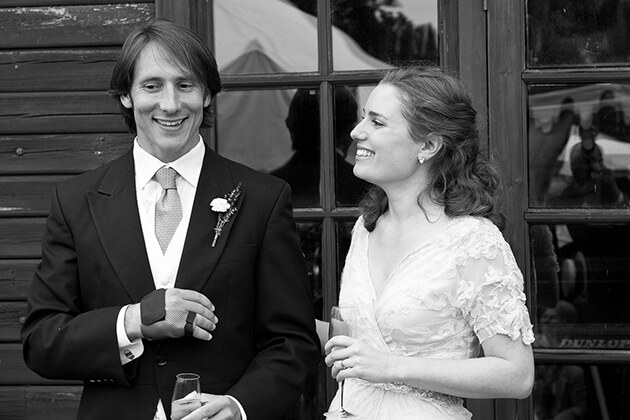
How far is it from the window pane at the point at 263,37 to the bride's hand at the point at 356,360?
5.38ft

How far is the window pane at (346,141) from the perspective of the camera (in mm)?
4195

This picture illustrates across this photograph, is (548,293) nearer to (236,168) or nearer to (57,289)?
(236,168)

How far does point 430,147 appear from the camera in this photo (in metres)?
3.17

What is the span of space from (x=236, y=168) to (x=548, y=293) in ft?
4.62

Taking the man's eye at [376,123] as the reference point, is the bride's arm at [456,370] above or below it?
below

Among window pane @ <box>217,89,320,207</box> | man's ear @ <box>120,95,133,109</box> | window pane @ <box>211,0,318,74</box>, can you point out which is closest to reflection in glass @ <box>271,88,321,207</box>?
window pane @ <box>217,89,320,207</box>

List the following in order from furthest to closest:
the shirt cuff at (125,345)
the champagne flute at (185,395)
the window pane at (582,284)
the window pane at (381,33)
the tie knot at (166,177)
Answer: the window pane at (381,33) < the window pane at (582,284) < the tie knot at (166,177) < the shirt cuff at (125,345) < the champagne flute at (185,395)

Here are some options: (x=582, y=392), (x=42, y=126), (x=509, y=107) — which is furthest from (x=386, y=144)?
(x=42, y=126)

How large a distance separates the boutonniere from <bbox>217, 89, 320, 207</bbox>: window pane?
1.03 metres

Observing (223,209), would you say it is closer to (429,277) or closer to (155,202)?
(155,202)

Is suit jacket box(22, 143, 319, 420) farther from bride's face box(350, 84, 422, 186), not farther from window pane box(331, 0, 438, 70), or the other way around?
window pane box(331, 0, 438, 70)

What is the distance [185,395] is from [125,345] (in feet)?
1.11

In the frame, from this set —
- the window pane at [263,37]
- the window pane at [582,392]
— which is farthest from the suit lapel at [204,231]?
the window pane at [582,392]

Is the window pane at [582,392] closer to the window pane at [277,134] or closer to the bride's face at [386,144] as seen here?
the window pane at [277,134]
